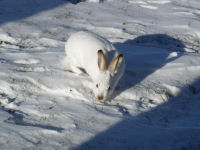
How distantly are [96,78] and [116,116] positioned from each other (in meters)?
0.71

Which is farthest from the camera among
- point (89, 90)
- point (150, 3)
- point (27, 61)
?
point (150, 3)

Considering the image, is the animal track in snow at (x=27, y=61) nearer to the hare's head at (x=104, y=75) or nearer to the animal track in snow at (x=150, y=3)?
the hare's head at (x=104, y=75)

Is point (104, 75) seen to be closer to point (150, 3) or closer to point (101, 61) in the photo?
point (101, 61)

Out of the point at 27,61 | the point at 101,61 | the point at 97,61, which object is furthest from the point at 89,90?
the point at 27,61

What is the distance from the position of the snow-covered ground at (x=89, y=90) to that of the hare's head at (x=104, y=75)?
214 mm

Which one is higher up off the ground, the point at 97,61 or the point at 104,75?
the point at 97,61

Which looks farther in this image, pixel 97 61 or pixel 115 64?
pixel 97 61

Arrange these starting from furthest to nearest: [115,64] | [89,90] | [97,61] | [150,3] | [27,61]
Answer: [150,3], [27,61], [89,90], [97,61], [115,64]

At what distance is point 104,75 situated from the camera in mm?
4594

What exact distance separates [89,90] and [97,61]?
1.70 ft

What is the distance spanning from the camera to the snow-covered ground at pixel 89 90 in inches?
151

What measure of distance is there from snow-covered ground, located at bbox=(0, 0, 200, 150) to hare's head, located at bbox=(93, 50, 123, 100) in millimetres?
214

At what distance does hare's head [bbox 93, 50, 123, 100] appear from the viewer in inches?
178

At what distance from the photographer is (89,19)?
8656mm
